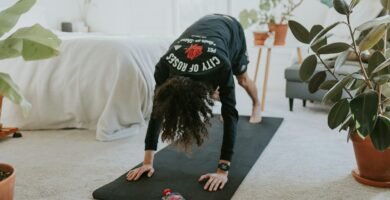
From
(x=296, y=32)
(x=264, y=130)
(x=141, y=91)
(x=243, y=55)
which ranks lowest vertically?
(x=264, y=130)

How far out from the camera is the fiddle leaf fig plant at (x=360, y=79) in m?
1.40

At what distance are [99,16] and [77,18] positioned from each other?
290mm

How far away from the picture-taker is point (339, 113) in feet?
5.16

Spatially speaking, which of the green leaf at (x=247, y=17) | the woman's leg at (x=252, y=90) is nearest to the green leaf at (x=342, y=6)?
the woman's leg at (x=252, y=90)

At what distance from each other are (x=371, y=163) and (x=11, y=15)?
157 centimetres

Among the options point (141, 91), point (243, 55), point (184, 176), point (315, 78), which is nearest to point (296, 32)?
point (315, 78)

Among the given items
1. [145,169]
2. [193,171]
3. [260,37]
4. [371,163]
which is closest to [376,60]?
[371,163]

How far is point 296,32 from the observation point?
5.54ft

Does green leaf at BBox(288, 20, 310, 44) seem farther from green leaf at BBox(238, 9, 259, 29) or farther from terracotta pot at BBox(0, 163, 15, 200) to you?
green leaf at BBox(238, 9, 259, 29)

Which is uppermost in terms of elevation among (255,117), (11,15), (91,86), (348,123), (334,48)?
(11,15)

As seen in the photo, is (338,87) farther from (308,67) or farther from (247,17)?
(247,17)

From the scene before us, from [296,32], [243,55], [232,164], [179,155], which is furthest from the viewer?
[243,55]

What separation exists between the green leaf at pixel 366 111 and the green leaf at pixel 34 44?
112 centimetres

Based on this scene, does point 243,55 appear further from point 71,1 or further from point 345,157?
point 71,1
